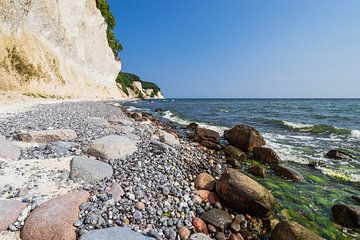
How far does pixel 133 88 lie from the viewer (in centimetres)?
9838

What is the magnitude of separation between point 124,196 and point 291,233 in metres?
2.99

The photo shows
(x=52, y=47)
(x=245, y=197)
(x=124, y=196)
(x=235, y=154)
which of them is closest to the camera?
(x=124, y=196)

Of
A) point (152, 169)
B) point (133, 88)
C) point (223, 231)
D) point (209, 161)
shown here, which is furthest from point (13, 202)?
point (133, 88)

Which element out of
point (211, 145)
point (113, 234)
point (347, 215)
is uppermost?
point (113, 234)

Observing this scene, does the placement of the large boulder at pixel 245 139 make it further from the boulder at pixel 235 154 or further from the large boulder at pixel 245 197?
the large boulder at pixel 245 197

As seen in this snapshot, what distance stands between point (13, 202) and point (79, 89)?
121 feet

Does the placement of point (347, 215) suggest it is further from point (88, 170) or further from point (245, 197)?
point (88, 170)

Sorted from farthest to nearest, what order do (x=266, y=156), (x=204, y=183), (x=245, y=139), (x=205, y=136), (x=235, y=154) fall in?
(x=205, y=136)
(x=245, y=139)
(x=235, y=154)
(x=266, y=156)
(x=204, y=183)

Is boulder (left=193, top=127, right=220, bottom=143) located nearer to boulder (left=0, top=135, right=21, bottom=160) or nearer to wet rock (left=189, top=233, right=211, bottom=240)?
wet rock (left=189, top=233, right=211, bottom=240)

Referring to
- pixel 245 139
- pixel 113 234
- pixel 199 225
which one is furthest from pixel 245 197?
pixel 245 139

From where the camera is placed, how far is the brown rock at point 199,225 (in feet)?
13.5

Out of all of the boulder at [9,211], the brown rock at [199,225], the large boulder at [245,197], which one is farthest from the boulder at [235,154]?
the boulder at [9,211]

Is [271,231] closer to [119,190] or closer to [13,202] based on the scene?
[119,190]

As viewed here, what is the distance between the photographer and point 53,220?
11.3 feet
